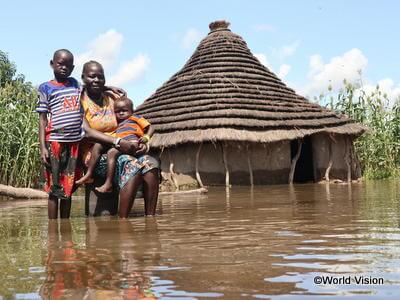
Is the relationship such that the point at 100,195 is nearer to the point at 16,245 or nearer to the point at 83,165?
the point at 83,165

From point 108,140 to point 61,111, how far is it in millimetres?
516

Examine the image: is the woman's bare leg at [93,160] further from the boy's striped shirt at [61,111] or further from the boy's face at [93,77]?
the boy's face at [93,77]

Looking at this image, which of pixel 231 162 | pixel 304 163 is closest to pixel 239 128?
pixel 231 162

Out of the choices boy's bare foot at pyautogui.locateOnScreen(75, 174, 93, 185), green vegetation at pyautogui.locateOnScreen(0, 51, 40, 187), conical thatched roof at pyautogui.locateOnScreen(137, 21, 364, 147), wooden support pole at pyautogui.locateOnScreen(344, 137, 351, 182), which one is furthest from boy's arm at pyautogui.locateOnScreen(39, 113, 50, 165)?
wooden support pole at pyautogui.locateOnScreen(344, 137, 351, 182)

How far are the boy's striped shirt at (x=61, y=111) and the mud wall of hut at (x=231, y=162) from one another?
833 centimetres

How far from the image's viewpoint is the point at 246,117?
13203 mm

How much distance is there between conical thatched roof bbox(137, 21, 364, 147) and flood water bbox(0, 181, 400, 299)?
851 cm

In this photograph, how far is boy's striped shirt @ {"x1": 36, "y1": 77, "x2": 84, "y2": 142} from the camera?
4547 mm

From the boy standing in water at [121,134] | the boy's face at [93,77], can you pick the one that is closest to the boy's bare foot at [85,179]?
the boy standing in water at [121,134]

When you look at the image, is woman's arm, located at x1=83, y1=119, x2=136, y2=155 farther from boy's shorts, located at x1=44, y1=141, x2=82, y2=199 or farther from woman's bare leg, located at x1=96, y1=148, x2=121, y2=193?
boy's shorts, located at x1=44, y1=141, x2=82, y2=199

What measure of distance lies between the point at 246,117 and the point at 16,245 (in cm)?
1035

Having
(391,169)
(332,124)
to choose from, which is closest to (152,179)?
(332,124)

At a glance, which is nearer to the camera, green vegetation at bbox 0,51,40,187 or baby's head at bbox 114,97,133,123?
baby's head at bbox 114,97,133,123

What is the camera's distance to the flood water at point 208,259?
6.23 feet
